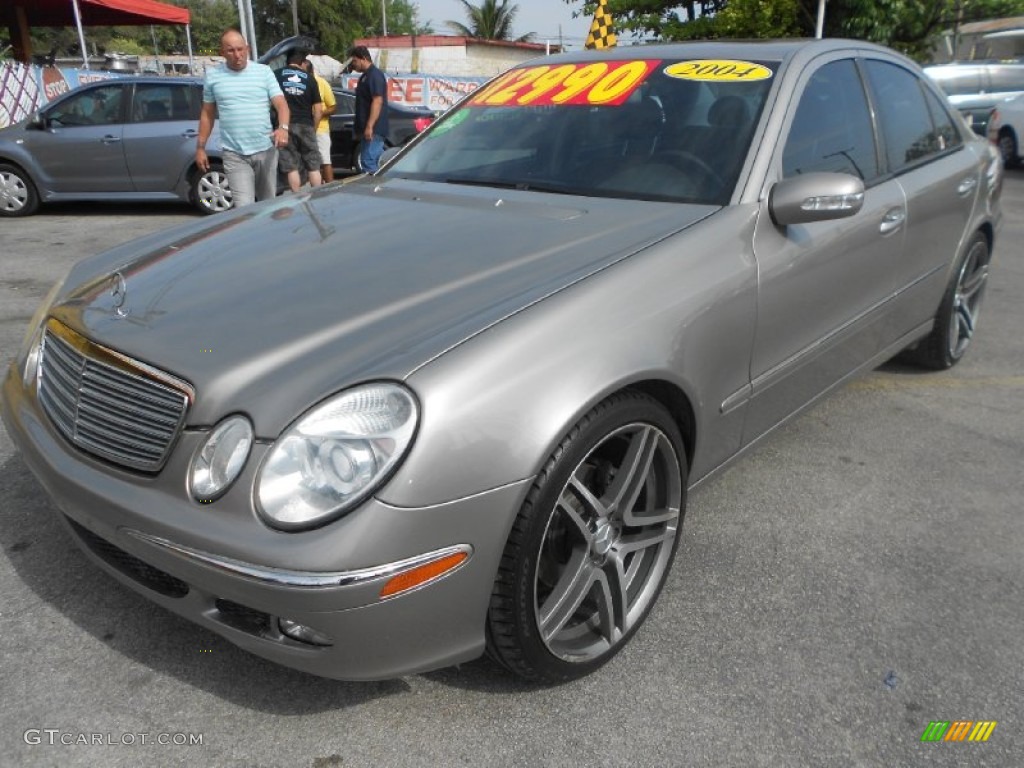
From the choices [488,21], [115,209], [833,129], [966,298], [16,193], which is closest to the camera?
[833,129]

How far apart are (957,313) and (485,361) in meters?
3.32

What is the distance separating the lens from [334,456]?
1680 millimetres

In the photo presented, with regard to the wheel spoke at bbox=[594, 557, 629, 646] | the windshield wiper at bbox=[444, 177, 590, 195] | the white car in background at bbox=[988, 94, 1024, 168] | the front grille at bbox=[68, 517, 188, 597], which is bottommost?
the white car in background at bbox=[988, 94, 1024, 168]

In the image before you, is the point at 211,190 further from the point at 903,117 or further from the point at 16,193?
the point at 903,117

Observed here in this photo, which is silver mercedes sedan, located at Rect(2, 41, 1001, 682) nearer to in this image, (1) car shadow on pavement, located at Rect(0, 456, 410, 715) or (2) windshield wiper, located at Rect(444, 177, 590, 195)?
(2) windshield wiper, located at Rect(444, 177, 590, 195)

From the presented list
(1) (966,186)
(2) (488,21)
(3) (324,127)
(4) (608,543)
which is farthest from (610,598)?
(2) (488,21)

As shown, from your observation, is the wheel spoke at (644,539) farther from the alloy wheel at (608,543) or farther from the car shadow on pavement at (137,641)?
the car shadow on pavement at (137,641)

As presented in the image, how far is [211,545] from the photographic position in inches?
65.9

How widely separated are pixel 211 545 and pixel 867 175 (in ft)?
8.78

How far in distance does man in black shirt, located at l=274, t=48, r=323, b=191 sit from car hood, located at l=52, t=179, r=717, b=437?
5.25 meters

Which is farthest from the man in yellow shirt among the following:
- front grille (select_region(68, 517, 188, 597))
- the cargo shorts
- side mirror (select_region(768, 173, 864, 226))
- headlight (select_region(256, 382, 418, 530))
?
headlight (select_region(256, 382, 418, 530))

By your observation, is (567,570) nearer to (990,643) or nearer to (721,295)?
(721,295)

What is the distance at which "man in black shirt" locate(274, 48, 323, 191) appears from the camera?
7.82 metres

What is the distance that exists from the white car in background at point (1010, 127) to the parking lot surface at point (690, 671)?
12167 mm
